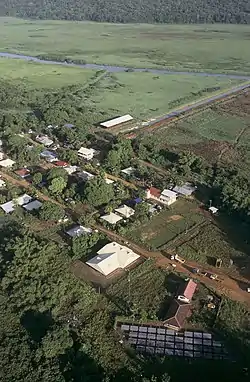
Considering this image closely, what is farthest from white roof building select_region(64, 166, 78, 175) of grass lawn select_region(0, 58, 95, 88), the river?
the river

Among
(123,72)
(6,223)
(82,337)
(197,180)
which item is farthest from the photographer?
(123,72)

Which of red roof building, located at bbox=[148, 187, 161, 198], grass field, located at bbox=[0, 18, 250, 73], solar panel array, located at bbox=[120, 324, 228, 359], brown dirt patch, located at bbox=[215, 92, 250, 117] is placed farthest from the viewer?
grass field, located at bbox=[0, 18, 250, 73]

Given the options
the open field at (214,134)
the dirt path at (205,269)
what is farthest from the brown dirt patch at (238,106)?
the dirt path at (205,269)

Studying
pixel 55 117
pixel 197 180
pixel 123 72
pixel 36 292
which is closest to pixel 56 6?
pixel 123 72

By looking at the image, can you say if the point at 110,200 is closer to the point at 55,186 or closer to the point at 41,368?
the point at 55,186

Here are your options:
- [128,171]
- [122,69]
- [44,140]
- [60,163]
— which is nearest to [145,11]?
[122,69]

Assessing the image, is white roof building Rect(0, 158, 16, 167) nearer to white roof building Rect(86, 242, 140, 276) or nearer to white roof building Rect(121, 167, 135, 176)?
white roof building Rect(121, 167, 135, 176)

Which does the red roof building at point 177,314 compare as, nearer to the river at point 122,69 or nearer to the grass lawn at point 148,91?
the grass lawn at point 148,91
